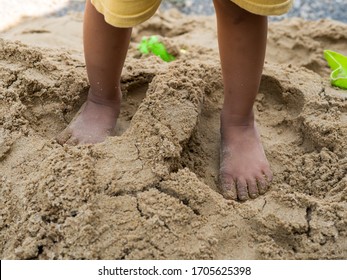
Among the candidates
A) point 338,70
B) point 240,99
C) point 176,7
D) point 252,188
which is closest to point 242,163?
point 252,188

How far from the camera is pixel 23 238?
5.02 ft

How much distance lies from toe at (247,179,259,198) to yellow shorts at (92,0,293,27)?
55cm

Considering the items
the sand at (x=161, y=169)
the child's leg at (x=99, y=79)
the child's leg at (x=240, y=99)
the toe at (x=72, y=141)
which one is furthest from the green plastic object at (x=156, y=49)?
the toe at (x=72, y=141)

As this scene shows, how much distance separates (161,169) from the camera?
5.48ft

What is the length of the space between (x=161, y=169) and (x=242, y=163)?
1.04ft

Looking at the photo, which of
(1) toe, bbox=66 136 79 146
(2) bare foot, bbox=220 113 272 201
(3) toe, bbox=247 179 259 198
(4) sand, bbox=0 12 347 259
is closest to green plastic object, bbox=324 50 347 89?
(4) sand, bbox=0 12 347 259

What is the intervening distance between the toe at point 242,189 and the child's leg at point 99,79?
18.7 inches

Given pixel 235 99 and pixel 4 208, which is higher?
pixel 235 99

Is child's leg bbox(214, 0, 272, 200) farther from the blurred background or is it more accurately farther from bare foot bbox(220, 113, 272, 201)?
the blurred background

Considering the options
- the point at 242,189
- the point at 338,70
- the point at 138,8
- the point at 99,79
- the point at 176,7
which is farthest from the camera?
the point at 176,7

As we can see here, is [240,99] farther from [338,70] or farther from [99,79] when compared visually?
[338,70]
